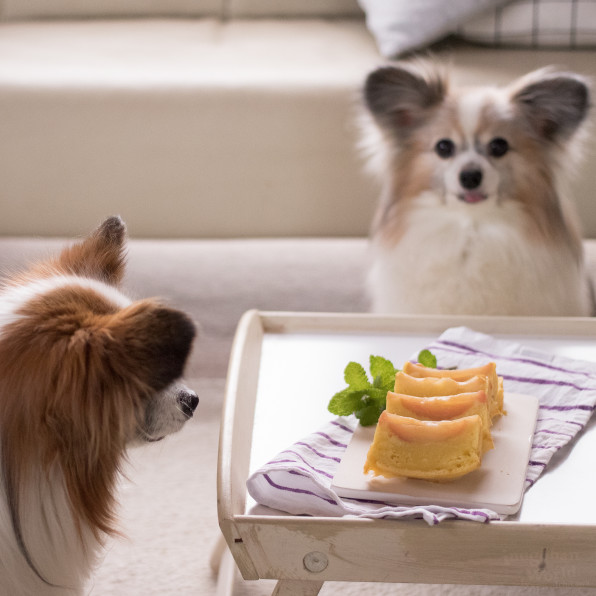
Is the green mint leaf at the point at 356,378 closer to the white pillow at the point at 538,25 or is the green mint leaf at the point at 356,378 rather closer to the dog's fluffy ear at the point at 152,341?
the dog's fluffy ear at the point at 152,341

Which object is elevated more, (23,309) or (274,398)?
(23,309)

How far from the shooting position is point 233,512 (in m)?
1.03

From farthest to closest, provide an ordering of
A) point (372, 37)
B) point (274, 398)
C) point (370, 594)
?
point (372, 37), point (370, 594), point (274, 398)

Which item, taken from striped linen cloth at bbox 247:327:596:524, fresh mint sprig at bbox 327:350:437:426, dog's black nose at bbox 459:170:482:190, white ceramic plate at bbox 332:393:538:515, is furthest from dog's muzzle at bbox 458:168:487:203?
white ceramic plate at bbox 332:393:538:515

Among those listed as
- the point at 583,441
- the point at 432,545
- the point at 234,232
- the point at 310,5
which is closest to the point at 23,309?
the point at 432,545

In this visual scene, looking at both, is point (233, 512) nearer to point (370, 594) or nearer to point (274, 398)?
point (274, 398)

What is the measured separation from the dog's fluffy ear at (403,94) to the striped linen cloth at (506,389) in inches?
23.8

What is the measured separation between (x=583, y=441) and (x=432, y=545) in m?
0.35

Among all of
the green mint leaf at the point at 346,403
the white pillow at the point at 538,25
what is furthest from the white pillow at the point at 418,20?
the green mint leaf at the point at 346,403

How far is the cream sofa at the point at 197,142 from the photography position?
2312 mm

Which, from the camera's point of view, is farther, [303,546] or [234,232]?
[234,232]

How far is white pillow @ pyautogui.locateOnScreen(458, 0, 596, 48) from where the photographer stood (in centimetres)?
238

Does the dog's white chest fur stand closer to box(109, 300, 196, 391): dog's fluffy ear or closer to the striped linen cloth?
the striped linen cloth

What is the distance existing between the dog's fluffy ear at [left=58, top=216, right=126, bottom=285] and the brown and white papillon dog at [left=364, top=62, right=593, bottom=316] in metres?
0.85
